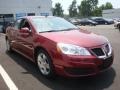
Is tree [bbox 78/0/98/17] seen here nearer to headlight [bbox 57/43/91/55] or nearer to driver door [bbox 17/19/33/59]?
driver door [bbox 17/19/33/59]

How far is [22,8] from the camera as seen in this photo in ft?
144

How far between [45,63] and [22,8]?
38.8 metres

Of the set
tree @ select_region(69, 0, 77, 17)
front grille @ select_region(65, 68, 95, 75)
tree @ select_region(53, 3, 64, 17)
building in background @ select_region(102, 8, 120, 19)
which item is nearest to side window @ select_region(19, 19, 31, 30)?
front grille @ select_region(65, 68, 95, 75)

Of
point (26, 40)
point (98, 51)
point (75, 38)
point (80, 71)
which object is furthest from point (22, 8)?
point (80, 71)

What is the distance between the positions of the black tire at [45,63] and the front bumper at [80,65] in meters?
0.37

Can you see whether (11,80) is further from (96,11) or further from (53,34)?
(96,11)

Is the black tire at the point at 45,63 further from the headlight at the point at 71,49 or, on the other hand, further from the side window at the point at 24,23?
the side window at the point at 24,23

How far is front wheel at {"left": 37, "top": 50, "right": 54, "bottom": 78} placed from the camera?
5.97 m

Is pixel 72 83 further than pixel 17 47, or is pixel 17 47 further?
pixel 17 47

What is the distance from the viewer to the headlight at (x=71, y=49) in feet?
18.1

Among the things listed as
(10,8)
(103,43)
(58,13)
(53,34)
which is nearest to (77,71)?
(103,43)

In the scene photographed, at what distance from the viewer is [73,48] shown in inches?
219

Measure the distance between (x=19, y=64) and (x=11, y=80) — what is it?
1.70 meters

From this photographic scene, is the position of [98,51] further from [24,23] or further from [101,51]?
[24,23]
